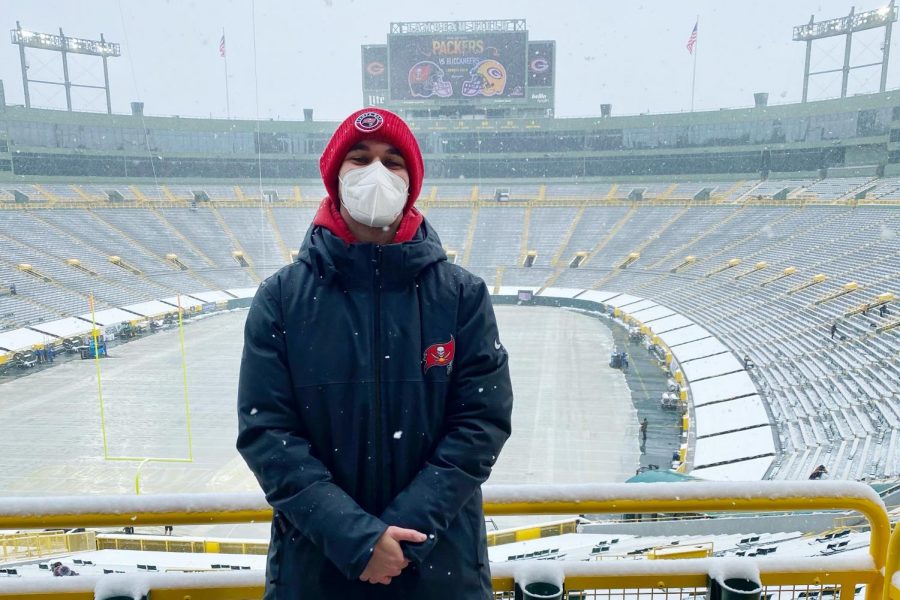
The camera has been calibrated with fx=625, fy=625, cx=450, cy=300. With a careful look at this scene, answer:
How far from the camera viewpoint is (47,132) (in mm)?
36281

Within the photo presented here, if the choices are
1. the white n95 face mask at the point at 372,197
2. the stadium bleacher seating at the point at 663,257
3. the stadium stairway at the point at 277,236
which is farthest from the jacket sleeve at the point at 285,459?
the stadium stairway at the point at 277,236

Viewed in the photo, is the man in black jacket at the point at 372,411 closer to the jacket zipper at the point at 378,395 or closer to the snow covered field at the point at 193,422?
the jacket zipper at the point at 378,395

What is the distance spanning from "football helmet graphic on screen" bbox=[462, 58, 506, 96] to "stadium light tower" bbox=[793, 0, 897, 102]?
60.4 ft

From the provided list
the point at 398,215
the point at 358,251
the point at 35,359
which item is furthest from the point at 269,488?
the point at 35,359

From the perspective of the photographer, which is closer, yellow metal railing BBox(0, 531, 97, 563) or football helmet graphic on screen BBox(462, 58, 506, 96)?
yellow metal railing BBox(0, 531, 97, 563)

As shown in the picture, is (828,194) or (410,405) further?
(828,194)

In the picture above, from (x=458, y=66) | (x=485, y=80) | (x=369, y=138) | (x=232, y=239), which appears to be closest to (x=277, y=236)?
(x=232, y=239)

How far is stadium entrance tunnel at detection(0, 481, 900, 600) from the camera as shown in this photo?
1592mm

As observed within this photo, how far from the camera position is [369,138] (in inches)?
55.2

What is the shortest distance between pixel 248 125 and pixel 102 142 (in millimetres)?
8626

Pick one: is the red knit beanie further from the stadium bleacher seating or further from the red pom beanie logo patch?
the stadium bleacher seating

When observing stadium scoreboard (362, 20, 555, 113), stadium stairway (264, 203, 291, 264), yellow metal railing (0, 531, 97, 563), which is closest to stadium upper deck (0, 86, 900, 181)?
stadium scoreboard (362, 20, 555, 113)

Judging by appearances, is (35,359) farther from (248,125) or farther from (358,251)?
(248,125)

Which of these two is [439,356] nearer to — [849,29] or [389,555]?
[389,555]
